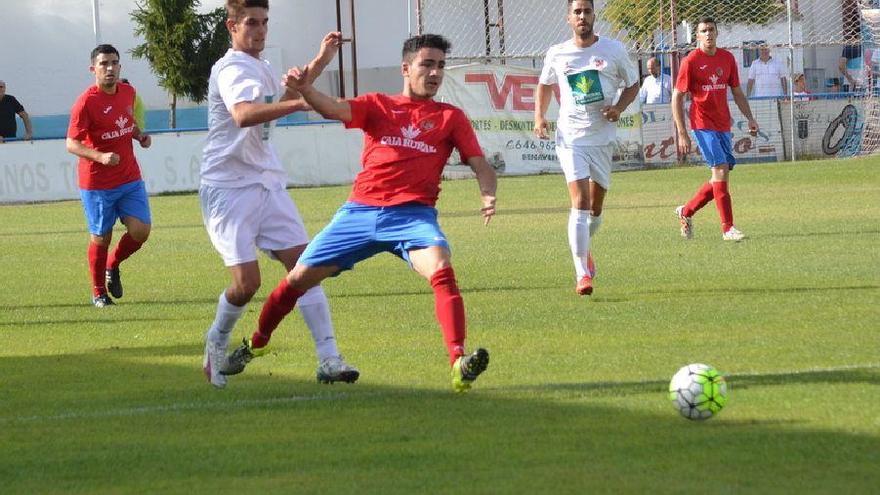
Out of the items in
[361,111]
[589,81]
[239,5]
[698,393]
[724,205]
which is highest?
[239,5]

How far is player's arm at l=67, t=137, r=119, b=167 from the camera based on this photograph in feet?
37.7

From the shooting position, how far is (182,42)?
36750 mm

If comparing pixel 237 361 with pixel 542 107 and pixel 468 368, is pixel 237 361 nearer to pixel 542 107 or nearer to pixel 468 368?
pixel 468 368

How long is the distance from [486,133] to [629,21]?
A: 18.4ft

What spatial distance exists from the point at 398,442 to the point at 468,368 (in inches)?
32.0

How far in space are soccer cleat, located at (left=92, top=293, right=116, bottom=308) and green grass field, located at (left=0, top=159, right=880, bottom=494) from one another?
82 millimetres

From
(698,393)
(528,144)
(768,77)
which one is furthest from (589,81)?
(768,77)

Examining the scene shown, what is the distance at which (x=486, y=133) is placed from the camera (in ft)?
92.9

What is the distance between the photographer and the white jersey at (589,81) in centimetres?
1186

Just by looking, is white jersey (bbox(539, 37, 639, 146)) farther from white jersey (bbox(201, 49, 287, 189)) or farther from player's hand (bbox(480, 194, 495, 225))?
player's hand (bbox(480, 194, 495, 225))

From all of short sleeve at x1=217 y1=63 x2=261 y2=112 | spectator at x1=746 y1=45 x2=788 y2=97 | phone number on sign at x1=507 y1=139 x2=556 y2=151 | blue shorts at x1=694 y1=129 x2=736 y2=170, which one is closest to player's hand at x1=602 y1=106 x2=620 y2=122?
blue shorts at x1=694 y1=129 x2=736 y2=170

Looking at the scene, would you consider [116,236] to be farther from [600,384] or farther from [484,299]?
[600,384]

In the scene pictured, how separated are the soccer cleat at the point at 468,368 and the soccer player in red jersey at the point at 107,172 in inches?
233

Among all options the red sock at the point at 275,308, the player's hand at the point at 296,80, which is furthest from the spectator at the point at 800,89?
the player's hand at the point at 296,80
